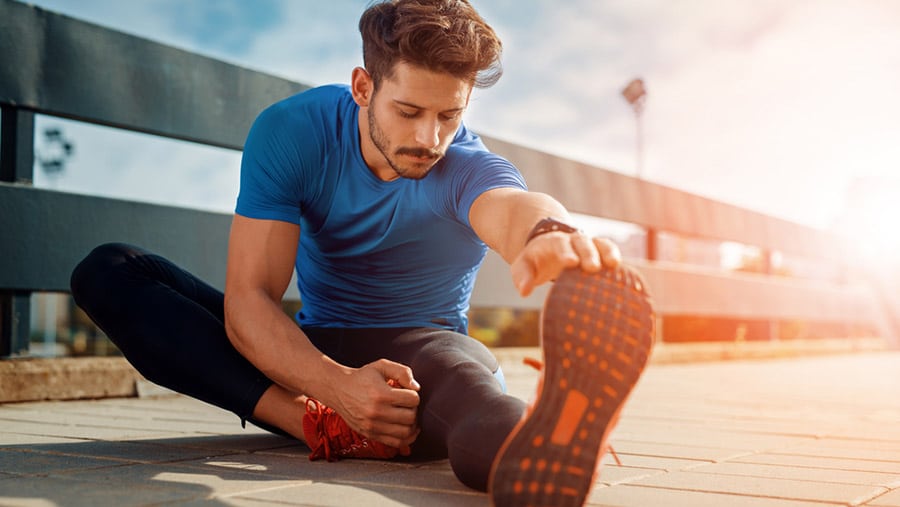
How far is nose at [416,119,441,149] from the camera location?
199 cm

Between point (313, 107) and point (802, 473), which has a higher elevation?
point (313, 107)

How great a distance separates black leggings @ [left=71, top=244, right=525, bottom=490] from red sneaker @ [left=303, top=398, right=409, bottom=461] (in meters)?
0.09

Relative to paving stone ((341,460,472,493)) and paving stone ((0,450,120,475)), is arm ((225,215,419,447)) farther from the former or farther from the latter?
paving stone ((0,450,120,475))

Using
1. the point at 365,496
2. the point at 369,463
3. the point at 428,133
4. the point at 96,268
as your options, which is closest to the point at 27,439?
the point at 96,268

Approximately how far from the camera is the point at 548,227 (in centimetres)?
151

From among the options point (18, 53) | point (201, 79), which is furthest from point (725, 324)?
point (18, 53)

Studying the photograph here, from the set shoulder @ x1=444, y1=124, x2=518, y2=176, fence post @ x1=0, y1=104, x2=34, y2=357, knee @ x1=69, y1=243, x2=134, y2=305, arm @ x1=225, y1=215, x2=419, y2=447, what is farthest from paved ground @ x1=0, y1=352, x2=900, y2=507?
shoulder @ x1=444, y1=124, x2=518, y2=176

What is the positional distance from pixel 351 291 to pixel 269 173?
403 mm

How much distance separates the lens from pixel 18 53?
3.35 meters

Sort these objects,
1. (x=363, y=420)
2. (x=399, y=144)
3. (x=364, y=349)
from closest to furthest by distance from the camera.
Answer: (x=363, y=420) → (x=399, y=144) → (x=364, y=349)

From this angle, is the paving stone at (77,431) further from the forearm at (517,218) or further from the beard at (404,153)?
the forearm at (517,218)

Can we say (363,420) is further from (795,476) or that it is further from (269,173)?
(795,476)

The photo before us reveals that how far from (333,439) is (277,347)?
25 centimetres

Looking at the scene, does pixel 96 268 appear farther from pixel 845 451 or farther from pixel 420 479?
pixel 845 451
